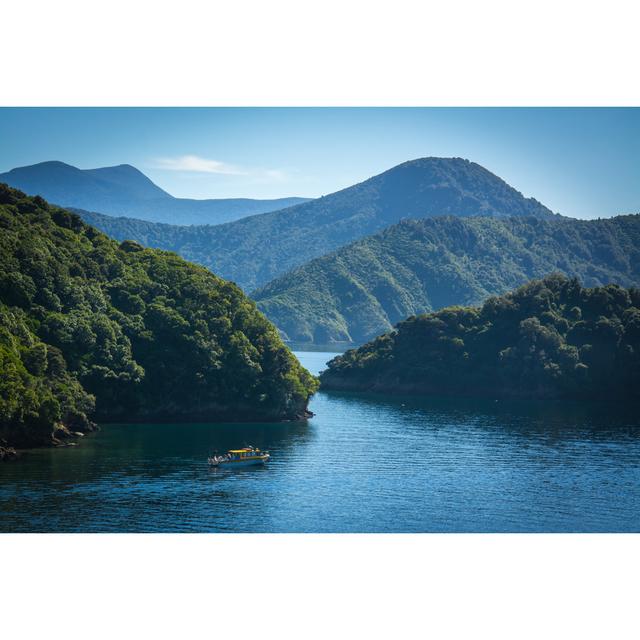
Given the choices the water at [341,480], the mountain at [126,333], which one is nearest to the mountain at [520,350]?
the water at [341,480]

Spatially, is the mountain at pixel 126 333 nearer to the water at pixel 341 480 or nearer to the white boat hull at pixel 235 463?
the water at pixel 341 480

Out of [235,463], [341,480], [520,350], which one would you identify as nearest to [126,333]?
[235,463]

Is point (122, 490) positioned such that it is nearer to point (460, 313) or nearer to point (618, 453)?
point (618, 453)

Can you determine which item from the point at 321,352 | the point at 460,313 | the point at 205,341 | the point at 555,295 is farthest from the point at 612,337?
the point at 321,352

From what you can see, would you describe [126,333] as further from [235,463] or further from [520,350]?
[520,350]

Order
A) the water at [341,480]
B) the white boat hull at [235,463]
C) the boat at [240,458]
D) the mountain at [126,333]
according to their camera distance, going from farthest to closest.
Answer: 1. the mountain at [126,333]
2. the boat at [240,458]
3. the white boat hull at [235,463]
4. the water at [341,480]

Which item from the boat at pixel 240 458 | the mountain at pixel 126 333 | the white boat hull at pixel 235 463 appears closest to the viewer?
the white boat hull at pixel 235 463
